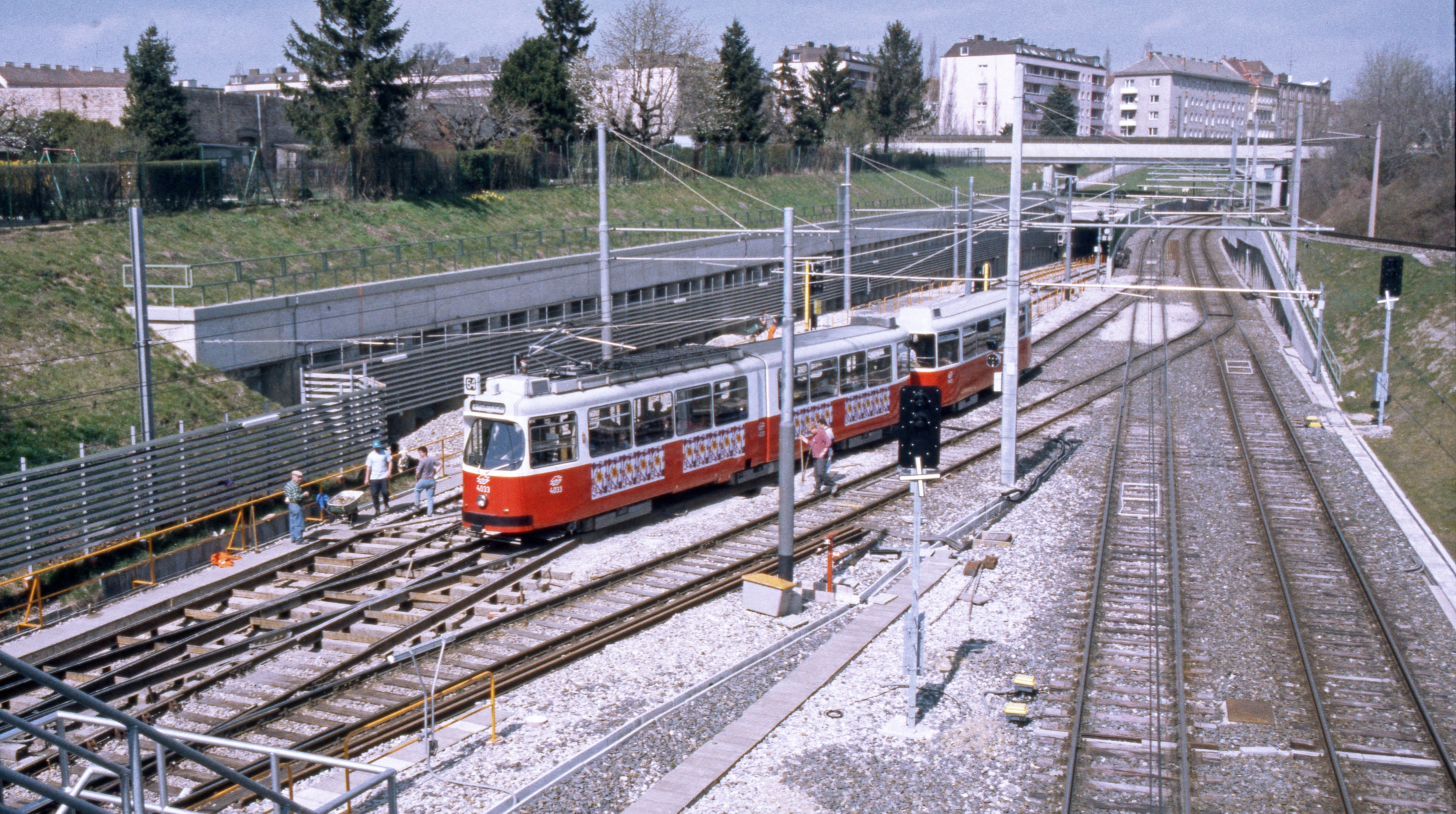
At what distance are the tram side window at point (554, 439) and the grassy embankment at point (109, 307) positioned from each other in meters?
8.13

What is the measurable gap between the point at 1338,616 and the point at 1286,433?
12379 mm

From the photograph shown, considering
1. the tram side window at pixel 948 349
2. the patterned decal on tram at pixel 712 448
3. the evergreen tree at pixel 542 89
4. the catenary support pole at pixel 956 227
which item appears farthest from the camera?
the evergreen tree at pixel 542 89

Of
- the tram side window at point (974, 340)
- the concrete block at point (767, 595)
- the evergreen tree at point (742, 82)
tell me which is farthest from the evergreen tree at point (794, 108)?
the concrete block at point (767, 595)

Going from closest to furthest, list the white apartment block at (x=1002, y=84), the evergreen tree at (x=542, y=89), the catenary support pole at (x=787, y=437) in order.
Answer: the catenary support pole at (x=787, y=437), the evergreen tree at (x=542, y=89), the white apartment block at (x=1002, y=84)

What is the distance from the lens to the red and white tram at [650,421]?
17.2 metres

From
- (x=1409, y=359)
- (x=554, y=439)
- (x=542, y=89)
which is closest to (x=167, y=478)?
(x=554, y=439)

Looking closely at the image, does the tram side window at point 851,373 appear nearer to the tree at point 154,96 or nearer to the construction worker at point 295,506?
the construction worker at point 295,506

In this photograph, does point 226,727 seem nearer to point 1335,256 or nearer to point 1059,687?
point 1059,687

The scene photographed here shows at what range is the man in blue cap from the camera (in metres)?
20.0

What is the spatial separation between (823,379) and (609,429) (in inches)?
236

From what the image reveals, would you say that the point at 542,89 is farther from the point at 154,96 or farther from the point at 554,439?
the point at 554,439

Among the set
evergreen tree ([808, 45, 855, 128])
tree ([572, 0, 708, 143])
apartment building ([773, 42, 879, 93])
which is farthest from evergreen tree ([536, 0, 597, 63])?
apartment building ([773, 42, 879, 93])

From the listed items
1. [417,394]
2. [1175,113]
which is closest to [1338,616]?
[417,394]

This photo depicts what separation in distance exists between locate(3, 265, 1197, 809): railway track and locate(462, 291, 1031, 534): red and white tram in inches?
39.2
